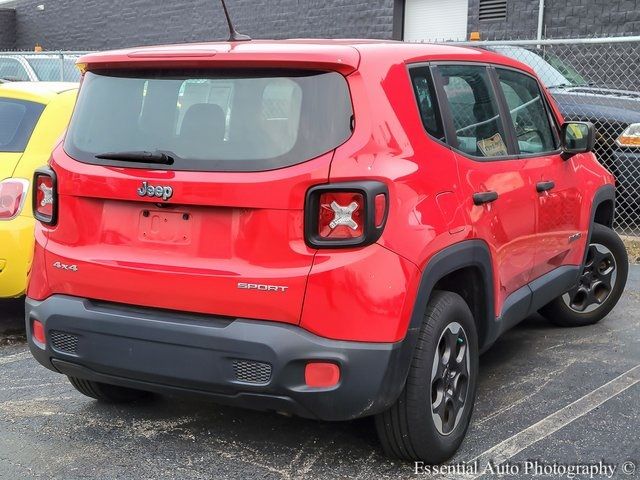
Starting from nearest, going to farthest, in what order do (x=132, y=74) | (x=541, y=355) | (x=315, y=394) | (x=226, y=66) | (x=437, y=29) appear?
1. (x=315, y=394)
2. (x=226, y=66)
3. (x=132, y=74)
4. (x=541, y=355)
5. (x=437, y=29)

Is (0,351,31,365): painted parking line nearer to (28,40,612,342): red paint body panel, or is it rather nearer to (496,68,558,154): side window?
(28,40,612,342): red paint body panel

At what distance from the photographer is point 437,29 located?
51.5ft

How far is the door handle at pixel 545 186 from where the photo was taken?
427cm

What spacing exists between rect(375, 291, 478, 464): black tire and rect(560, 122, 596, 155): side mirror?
5.63 feet

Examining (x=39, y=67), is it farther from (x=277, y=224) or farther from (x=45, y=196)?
(x=277, y=224)

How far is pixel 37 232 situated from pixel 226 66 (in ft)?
3.76

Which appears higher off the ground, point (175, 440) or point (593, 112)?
point (593, 112)

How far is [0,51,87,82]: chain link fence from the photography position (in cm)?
1374

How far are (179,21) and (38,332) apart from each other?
19.0 metres

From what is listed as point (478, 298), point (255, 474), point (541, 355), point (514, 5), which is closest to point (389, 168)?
point (478, 298)

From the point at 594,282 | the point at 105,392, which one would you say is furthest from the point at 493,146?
the point at 105,392

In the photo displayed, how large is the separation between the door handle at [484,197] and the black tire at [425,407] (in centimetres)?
46

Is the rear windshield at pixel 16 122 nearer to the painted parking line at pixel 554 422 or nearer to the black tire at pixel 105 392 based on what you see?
the black tire at pixel 105 392

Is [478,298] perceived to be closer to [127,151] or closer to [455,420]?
[455,420]
